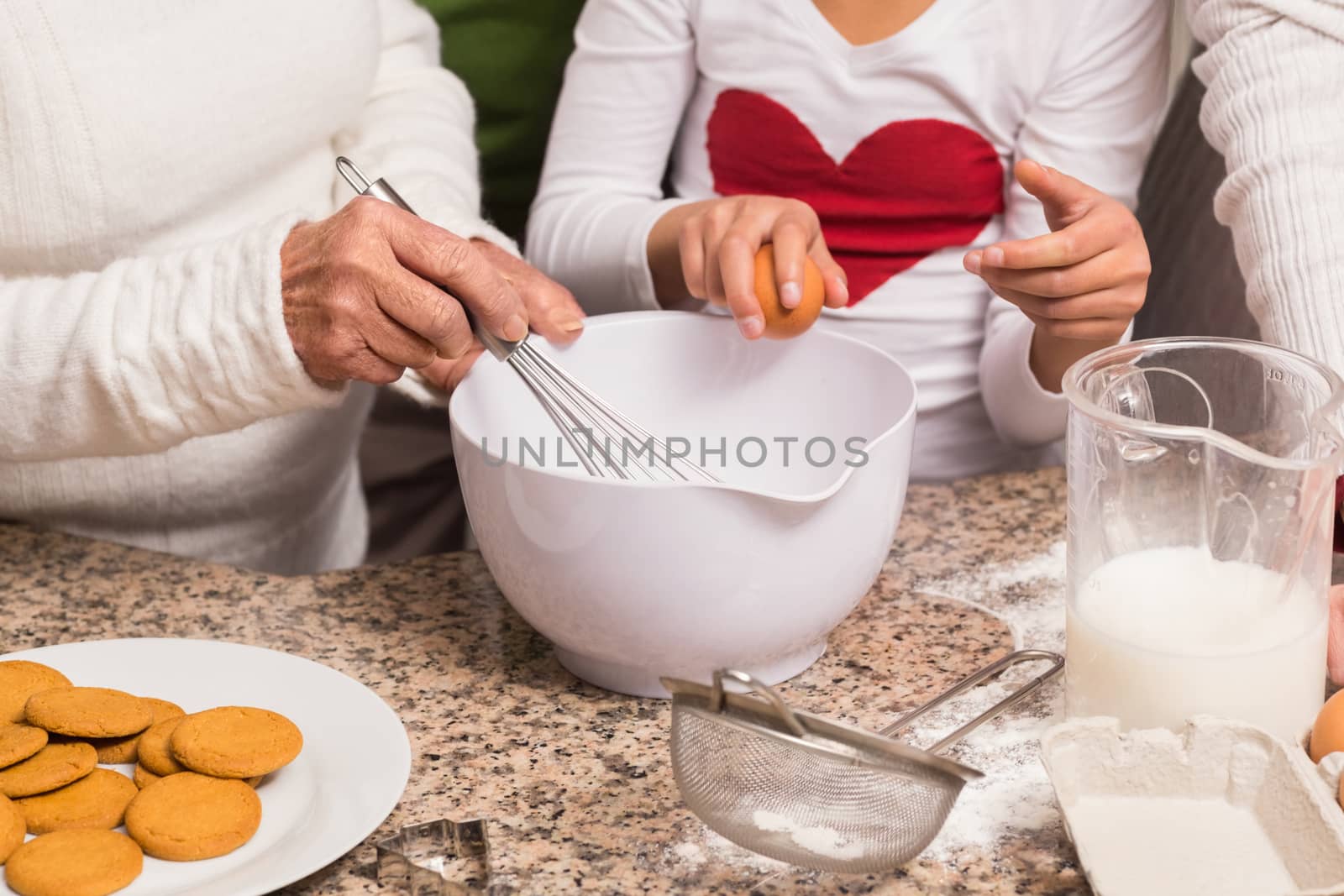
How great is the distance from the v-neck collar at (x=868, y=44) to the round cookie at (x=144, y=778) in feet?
2.64

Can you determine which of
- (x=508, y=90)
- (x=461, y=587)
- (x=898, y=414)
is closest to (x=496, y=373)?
(x=461, y=587)

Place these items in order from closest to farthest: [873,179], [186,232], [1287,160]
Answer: [1287,160], [186,232], [873,179]

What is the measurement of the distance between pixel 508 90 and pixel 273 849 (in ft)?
3.41

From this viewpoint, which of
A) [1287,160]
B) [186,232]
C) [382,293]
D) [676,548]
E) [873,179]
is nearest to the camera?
[676,548]

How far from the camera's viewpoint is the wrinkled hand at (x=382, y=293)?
79cm

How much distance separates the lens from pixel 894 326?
1207 millimetres

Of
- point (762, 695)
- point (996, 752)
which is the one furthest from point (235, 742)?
point (996, 752)

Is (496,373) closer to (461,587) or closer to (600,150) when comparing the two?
(461,587)

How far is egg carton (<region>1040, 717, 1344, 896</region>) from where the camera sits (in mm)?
556

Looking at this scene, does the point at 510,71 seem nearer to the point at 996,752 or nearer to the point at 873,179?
the point at 873,179

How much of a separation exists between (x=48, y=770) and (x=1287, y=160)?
2.91 feet

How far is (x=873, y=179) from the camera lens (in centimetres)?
115

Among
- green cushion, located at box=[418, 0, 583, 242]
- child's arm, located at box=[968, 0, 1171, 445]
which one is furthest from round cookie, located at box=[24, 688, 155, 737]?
green cushion, located at box=[418, 0, 583, 242]

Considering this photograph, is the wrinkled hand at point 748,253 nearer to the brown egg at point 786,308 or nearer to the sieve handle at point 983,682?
the brown egg at point 786,308
